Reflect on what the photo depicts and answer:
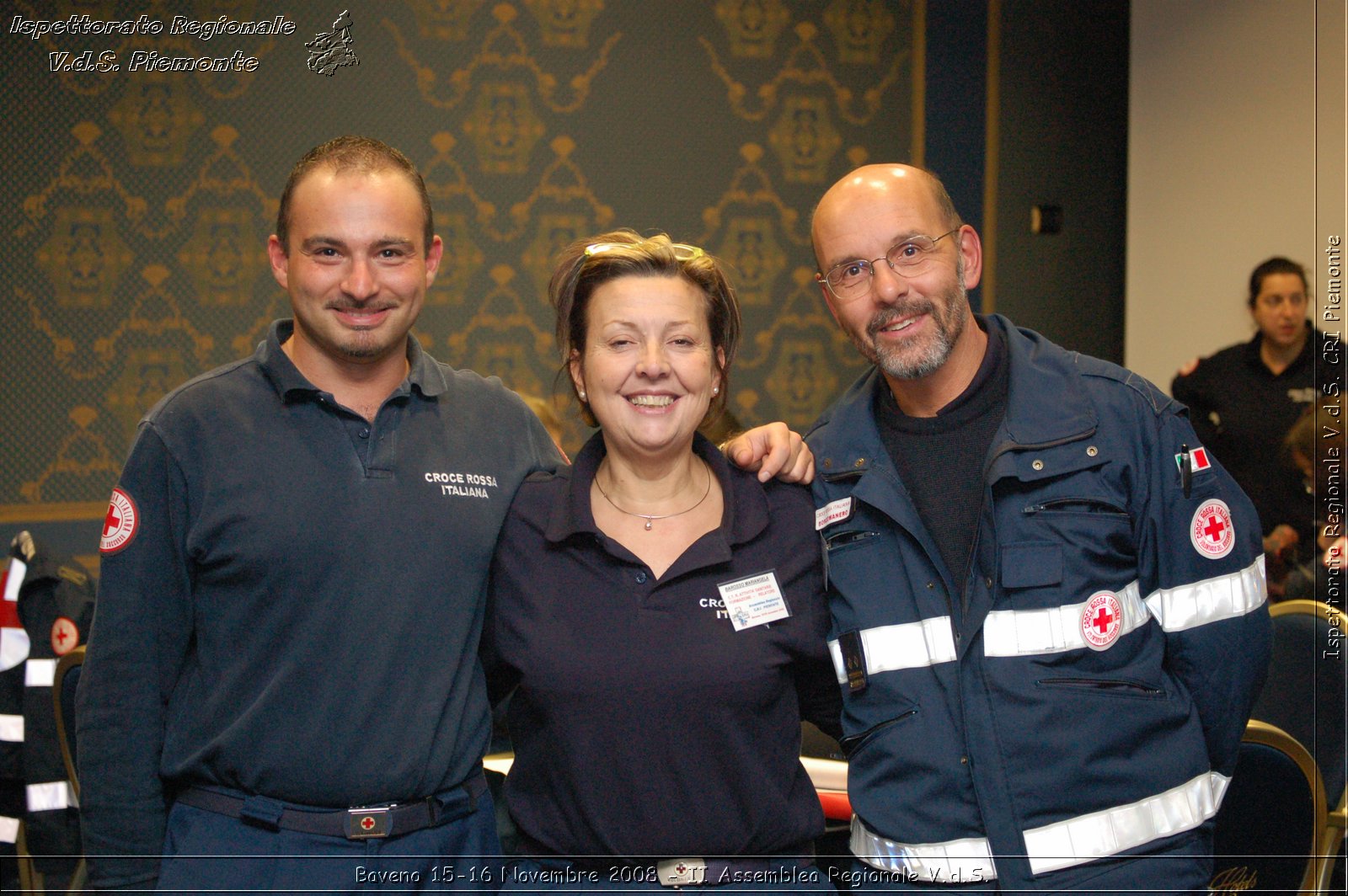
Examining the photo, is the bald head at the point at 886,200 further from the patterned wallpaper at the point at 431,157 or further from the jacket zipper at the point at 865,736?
the patterned wallpaper at the point at 431,157

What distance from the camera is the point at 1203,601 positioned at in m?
1.89

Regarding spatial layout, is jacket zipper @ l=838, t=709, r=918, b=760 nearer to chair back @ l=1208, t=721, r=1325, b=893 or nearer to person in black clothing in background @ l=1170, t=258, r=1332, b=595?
chair back @ l=1208, t=721, r=1325, b=893

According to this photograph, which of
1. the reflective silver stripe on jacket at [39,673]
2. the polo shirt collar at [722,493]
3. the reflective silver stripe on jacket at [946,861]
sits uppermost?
the polo shirt collar at [722,493]

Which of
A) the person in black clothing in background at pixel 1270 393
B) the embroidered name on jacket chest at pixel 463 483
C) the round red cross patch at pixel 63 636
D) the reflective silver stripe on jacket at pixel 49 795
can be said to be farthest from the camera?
the person in black clothing in background at pixel 1270 393

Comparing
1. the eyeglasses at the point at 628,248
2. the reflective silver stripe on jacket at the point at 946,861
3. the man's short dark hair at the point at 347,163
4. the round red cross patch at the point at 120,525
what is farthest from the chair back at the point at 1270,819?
the round red cross patch at the point at 120,525

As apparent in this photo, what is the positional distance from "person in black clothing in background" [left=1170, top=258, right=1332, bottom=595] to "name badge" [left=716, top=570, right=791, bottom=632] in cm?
326

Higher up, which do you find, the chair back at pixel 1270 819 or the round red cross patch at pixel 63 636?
the round red cross patch at pixel 63 636

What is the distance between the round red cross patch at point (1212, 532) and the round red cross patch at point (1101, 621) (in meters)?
0.18

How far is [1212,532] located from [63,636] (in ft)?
8.67

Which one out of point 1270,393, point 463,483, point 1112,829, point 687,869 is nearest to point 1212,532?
point 1112,829

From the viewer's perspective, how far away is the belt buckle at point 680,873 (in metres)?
1.73

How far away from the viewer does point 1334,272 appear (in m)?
4.00

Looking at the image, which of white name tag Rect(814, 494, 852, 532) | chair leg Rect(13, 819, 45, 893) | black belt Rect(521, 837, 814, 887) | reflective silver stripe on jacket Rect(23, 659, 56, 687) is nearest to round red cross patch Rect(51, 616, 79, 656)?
reflective silver stripe on jacket Rect(23, 659, 56, 687)

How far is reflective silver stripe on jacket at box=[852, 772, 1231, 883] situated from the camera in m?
1.79
